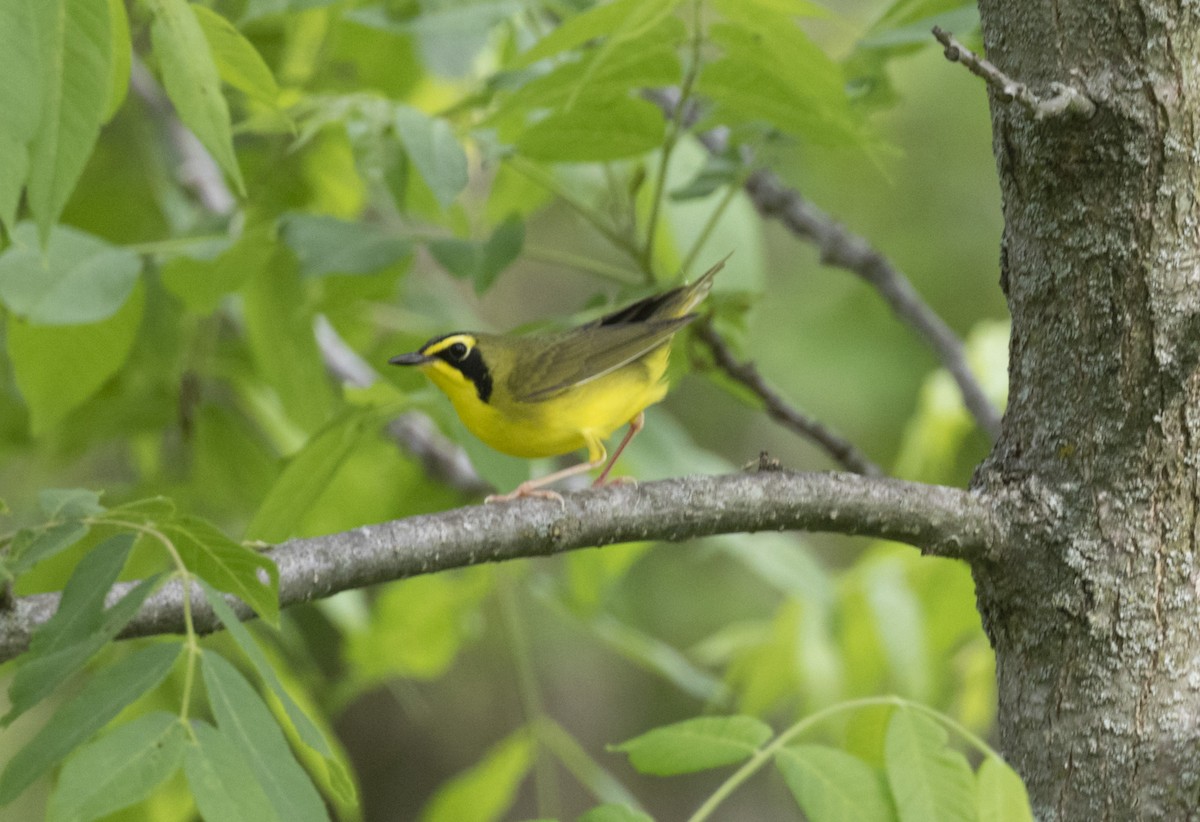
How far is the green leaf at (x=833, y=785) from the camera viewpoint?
5.30 ft

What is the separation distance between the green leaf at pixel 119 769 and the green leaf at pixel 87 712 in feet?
0.11

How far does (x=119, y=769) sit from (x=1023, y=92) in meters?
1.33

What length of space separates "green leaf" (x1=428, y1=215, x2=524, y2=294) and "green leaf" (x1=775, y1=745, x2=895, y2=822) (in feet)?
4.09

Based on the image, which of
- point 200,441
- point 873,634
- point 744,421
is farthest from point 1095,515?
point 744,421

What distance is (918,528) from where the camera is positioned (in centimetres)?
178

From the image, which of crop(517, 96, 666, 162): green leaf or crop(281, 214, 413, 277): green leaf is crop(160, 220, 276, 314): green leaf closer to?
crop(281, 214, 413, 277): green leaf

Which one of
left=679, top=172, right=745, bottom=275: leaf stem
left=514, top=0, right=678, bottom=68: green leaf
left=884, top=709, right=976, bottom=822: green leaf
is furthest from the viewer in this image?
left=679, top=172, right=745, bottom=275: leaf stem

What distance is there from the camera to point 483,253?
104 inches

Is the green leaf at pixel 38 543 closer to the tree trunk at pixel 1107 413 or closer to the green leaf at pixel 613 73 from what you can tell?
the green leaf at pixel 613 73

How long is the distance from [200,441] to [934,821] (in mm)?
2493

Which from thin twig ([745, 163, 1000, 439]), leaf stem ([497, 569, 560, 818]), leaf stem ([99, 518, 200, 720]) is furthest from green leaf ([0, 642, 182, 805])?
leaf stem ([497, 569, 560, 818])

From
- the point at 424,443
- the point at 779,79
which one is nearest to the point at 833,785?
the point at 779,79

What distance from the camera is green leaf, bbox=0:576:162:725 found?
1.36 metres

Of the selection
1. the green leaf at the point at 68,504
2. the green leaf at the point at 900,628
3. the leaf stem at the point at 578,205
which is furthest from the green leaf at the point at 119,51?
the green leaf at the point at 900,628
